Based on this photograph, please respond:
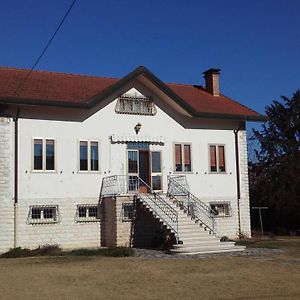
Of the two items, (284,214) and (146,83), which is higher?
(146,83)

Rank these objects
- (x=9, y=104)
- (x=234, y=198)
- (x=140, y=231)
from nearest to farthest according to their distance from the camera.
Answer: (x=9, y=104) → (x=140, y=231) → (x=234, y=198)

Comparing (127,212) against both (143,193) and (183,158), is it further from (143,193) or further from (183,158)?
(183,158)

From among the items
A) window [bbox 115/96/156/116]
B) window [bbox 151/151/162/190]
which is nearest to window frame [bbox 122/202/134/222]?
window [bbox 151/151/162/190]

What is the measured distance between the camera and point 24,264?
64.0 feet

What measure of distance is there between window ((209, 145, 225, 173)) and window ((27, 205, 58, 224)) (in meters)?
9.00

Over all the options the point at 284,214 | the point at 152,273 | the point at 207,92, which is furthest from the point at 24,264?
the point at 284,214

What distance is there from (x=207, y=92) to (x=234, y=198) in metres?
7.17

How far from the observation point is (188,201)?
2781 cm

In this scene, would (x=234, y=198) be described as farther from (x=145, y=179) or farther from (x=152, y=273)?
(x=152, y=273)

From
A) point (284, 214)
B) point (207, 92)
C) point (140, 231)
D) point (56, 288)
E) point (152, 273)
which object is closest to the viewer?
point (56, 288)

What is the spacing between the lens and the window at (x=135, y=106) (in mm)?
28250

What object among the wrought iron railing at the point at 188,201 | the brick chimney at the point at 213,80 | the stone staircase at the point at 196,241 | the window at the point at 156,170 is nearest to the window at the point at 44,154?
the window at the point at 156,170

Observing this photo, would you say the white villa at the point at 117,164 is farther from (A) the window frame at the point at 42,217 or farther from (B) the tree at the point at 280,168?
(B) the tree at the point at 280,168

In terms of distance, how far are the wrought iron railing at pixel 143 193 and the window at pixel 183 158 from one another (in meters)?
2.21
